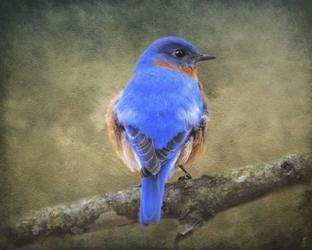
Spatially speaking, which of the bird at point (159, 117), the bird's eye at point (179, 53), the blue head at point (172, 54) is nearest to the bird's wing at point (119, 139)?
the bird at point (159, 117)

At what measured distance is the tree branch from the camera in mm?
2777

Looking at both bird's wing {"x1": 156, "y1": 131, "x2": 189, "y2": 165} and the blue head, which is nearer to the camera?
bird's wing {"x1": 156, "y1": 131, "x2": 189, "y2": 165}

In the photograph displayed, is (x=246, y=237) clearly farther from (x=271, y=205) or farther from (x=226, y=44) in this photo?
(x=226, y=44)

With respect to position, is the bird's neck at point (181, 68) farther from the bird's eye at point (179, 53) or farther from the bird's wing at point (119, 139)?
the bird's wing at point (119, 139)

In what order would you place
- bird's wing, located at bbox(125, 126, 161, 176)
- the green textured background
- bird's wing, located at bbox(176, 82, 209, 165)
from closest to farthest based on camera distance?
1. bird's wing, located at bbox(125, 126, 161, 176)
2. bird's wing, located at bbox(176, 82, 209, 165)
3. the green textured background

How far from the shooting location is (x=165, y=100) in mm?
2744

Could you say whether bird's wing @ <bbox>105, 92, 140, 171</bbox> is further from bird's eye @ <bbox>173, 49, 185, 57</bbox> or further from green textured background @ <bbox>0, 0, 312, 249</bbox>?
bird's eye @ <bbox>173, 49, 185, 57</bbox>

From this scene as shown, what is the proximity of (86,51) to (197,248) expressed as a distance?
1359 mm

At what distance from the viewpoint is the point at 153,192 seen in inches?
102

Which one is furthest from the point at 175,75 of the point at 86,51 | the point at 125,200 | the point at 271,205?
the point at 271,205

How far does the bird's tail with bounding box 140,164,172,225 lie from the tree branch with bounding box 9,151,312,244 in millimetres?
193

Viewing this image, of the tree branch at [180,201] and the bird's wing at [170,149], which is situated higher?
the bird's wing at [170,149]

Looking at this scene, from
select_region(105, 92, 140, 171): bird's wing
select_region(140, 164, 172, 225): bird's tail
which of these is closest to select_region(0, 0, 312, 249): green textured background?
select_region(105, 92, 140, 171): bird's wing

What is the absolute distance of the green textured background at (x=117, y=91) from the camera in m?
2.97
